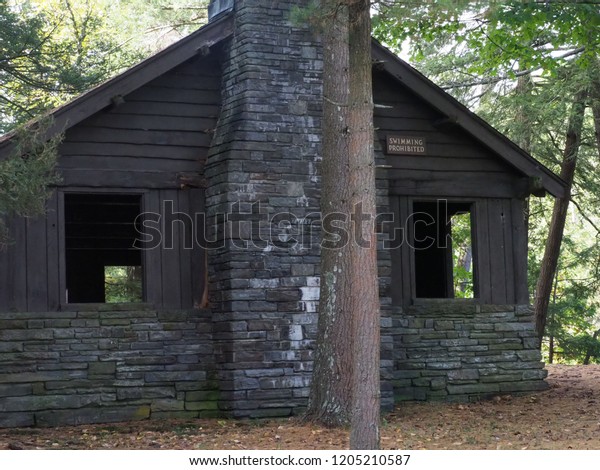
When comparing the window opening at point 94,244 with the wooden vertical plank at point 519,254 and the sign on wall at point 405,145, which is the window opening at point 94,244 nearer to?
the sign on wall at point 405,145

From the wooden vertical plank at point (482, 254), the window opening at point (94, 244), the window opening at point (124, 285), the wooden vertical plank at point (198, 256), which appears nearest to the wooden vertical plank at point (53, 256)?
the wooden vertical plank at point (198, 256)

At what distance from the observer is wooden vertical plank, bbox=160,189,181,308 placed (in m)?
12.1

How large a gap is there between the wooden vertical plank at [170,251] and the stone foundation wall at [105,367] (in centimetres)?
25

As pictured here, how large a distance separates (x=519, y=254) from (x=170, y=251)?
205 inches

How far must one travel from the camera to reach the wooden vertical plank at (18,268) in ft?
37.3

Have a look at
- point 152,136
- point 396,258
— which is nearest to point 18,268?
point 152,136

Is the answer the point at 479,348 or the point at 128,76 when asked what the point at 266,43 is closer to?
the point at 128,76

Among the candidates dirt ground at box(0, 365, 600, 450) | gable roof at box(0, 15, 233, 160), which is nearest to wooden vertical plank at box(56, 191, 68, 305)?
gable roof at box(0, 15, 233, 160)

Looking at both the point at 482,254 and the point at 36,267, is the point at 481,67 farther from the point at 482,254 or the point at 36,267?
the point at 36,267

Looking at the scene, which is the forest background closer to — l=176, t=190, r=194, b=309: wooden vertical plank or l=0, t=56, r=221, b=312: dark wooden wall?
l=0, t=56, r=221, b=312: dark wooden wall

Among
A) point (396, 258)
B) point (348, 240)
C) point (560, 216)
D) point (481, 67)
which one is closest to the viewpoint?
point (348, 240)

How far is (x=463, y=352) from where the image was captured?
13508 millimetres

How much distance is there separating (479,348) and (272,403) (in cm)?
352

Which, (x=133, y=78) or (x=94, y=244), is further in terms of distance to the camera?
(x=94, y=244)
